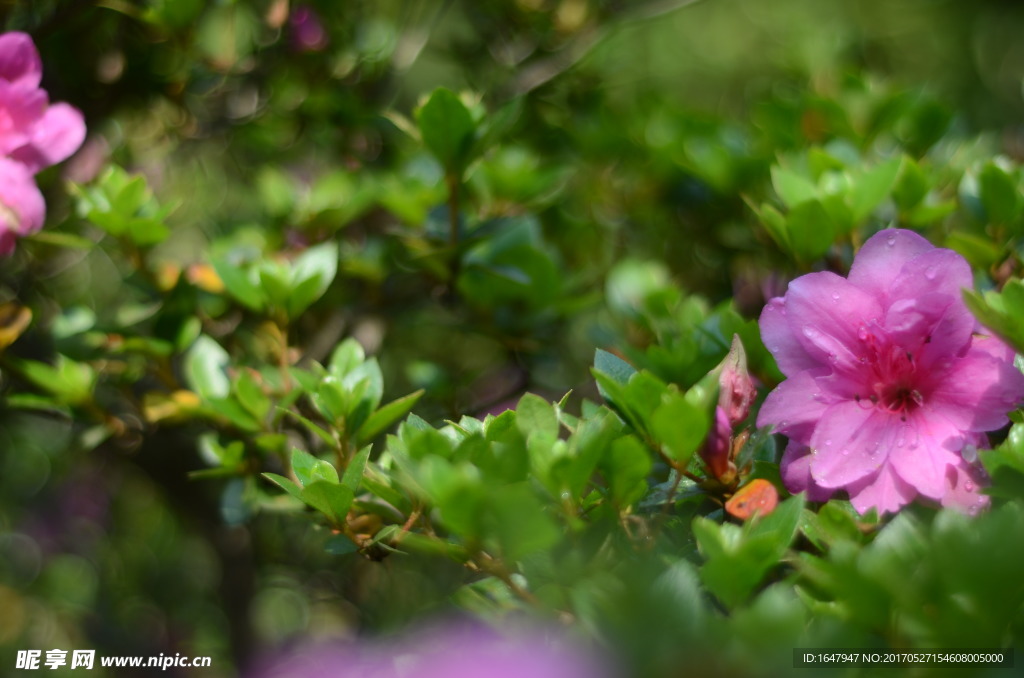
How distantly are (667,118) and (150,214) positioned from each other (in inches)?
41.6

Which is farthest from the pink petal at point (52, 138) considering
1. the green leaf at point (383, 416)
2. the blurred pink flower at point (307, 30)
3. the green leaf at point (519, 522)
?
the green leaf at point (519, 522)

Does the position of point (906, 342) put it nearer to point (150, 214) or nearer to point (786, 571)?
point (786, 571)

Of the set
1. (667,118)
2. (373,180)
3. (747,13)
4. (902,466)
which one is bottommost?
(747,13)

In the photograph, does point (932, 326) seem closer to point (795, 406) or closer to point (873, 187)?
point (795, 406)

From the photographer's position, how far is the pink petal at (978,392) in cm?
78

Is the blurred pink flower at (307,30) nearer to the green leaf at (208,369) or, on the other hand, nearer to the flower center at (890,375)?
the green leaf at (208,369)

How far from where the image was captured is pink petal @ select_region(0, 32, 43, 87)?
1090mm

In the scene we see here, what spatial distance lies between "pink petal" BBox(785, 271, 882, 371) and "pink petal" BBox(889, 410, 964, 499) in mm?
96

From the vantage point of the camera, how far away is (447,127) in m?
1.15

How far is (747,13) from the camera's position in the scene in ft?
14.1

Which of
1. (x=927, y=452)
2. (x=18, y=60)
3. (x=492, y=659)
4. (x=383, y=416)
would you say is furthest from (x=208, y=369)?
(x=927, y=452)

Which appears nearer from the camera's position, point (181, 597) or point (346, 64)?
point (346, 64)

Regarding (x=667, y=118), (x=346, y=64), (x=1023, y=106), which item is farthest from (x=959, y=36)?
(x=346, y=64)

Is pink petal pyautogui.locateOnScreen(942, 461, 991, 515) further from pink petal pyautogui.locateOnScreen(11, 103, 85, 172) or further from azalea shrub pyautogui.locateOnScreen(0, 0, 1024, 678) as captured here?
pink petal pyautogui.locateOnScreen(11, 103, 85, 172)
